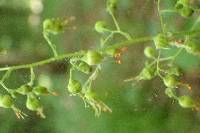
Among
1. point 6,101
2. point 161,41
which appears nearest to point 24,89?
point 6,101

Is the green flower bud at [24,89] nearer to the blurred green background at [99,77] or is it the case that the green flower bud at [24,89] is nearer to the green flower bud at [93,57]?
the green flower bud at [93,57]

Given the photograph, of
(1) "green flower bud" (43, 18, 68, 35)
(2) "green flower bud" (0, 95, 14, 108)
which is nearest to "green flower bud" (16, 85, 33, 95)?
(2) "green flower bud" (0, 95, 14, 108)

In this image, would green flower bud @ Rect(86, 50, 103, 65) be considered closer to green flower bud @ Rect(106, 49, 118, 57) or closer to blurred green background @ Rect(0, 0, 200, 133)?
green flower bud @ Rect(106, 49, 118, 57)

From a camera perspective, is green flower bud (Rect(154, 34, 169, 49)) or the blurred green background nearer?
green flower bud (Rect(154, 34, 169, 49))

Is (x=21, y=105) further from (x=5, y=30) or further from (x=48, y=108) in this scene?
(x=5, y=30)

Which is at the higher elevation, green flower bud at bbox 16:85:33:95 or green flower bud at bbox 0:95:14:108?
green flower bud at bbox 16:85:33:95

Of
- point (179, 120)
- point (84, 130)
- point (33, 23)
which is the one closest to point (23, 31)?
point (33, 23)

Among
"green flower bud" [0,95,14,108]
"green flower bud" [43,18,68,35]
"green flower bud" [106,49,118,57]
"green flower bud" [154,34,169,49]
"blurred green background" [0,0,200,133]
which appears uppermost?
"green flower bud" [43,18,68,35]

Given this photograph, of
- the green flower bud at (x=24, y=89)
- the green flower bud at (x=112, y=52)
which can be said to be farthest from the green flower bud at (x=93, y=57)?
the green flower bud at (x=24, y=89)

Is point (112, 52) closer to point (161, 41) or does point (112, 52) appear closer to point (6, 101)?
point (161, 41)
